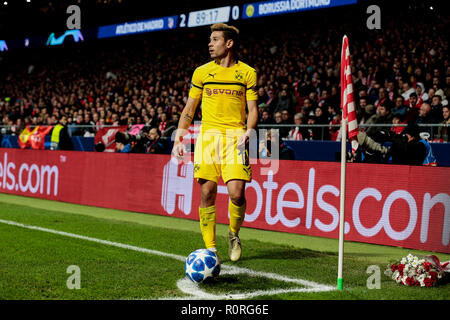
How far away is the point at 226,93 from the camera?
6.07 meters

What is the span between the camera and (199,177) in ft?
20.0

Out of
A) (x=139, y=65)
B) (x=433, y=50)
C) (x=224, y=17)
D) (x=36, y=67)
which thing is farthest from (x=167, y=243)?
(x=36, y=67)

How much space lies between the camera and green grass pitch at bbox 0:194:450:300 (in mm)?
4801

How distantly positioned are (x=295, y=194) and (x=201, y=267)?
4181mm

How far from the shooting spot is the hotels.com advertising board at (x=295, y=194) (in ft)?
24.8

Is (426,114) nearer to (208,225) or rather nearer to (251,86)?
(251,86)

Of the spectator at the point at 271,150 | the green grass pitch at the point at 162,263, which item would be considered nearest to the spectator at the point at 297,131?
the spectator at the point at 271,150

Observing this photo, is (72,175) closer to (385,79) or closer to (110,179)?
(110,179)

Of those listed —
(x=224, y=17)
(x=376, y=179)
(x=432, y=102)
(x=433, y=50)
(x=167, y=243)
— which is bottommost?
(x=167, y=243)

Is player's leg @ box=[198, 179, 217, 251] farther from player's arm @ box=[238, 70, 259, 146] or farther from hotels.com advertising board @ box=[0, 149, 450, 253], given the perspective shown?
hotels.com advertising board @ box=[0, 149, 450, 253]

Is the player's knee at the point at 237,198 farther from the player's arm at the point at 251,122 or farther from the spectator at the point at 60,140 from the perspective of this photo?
the spectator at the point at 60,140

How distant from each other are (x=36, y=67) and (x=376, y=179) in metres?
30.2

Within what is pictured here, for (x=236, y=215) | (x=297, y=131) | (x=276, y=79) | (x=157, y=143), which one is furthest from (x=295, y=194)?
(x=276, y=79)

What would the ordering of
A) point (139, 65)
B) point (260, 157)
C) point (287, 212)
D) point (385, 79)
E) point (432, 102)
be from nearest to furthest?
point (287, 212) < point (260, 157) < point (432, 102) < point (385, 79) < point (139, 65)
